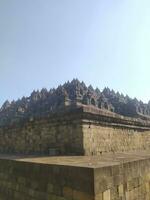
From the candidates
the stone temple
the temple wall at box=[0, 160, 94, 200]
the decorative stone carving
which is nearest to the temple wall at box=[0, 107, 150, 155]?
the stone temple

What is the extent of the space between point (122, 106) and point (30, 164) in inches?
1361

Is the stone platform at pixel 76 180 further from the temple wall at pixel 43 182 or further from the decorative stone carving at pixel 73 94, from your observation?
the decorative stone carving at pixel 73 94

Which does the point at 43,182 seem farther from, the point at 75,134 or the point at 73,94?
the point at 73,94

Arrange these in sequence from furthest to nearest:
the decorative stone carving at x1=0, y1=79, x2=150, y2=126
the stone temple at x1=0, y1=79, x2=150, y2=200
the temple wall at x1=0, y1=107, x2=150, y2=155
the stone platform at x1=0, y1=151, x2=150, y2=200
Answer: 1. the decorative stone carving at x1=0, y1=79, x2=150, y2=126
2. the temple wall at x1=0, y1=107, x2=150, y2=155
3. the stone temple at x1=0, y1=79, x2=150, y2=200
4. the stone platform at x1=0, y1=151, x2=150, y2=200

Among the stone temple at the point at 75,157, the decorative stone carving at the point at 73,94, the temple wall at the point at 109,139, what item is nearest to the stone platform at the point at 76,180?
the stone temple at the point at 75,157

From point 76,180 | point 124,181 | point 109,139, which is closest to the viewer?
point 76,180

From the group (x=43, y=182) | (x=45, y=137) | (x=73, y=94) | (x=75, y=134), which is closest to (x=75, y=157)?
(x=75, y=134)

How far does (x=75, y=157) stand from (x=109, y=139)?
213cm

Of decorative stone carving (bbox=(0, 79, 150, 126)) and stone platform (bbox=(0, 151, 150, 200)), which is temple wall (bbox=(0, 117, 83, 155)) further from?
decorative stone carving (bbox=(0, 79, 150, 126))

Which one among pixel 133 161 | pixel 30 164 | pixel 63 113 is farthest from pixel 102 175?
pixel 63 113

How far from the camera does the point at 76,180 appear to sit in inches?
148

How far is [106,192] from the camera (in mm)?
3818

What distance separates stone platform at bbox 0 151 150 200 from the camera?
364 cm

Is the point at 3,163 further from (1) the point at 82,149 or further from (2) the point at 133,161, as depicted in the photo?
(2) the point at 133,161
